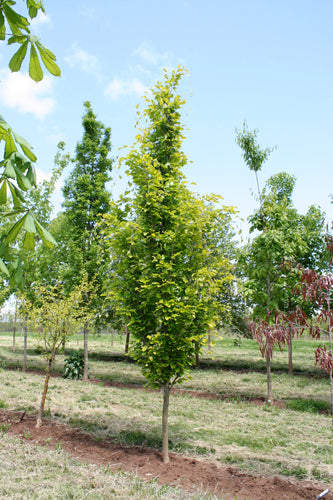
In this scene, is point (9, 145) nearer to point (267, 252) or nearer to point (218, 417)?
point (218, 417)

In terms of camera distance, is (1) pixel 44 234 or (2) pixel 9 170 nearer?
(2) pixel 9 170

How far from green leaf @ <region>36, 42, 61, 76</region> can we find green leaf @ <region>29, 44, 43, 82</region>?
0.10 ft

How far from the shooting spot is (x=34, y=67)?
5.18 feet

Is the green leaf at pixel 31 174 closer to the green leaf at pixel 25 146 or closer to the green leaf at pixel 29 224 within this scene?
the green leaf at pixel 25 146

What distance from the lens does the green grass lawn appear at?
5.57 metres

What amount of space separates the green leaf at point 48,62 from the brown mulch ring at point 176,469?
4.56m

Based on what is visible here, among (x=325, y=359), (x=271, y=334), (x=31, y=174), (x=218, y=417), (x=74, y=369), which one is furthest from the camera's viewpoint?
(x=74, y=369)

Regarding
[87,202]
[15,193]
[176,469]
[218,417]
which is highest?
[87,202]

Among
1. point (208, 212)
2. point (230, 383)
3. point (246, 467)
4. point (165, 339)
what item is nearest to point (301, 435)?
point (246, 467)

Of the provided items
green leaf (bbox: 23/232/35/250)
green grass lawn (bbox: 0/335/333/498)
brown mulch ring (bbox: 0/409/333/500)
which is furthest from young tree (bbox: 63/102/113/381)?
green leaf (bbox: 23/232/35/250)

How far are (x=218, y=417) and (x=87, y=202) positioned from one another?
878 cm

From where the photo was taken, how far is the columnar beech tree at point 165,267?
17.8 ft

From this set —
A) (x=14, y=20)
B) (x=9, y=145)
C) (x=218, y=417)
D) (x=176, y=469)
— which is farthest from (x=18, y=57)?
(x=218, y=417)

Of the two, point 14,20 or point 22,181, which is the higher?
point 14,20
